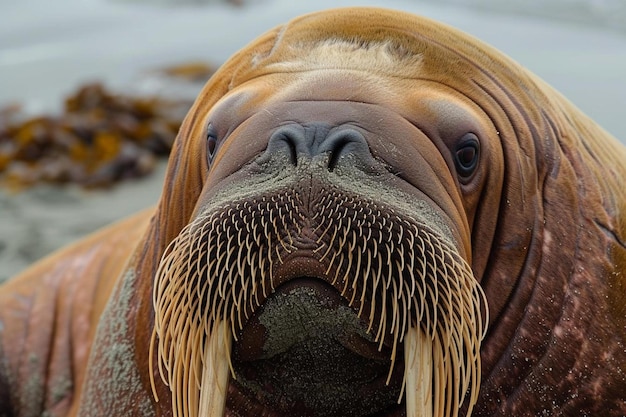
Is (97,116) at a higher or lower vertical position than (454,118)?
lower

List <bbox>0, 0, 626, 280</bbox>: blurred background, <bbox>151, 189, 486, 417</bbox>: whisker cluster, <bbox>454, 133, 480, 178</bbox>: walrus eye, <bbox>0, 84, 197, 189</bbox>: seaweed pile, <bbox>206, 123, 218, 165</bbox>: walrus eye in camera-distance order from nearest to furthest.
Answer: <bbox>151, 189, 486, 417</bbox>: whisker cluster < <bbox>454, 133, 480, 178</bbox>: walrus eye < <bbox>206, 123, 218, 165</bbox>: walrus eye < <bbox>0, 0, 626, 280</bbox>: blurred background < <bbox>0, 84, 197, 189</bbox>: seaweed pile

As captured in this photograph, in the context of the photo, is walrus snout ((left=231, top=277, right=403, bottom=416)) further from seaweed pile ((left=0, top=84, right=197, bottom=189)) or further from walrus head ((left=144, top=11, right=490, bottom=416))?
seaweed pile ((left=0, top=84, right=197, bottom=189))

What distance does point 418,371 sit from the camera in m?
2.85

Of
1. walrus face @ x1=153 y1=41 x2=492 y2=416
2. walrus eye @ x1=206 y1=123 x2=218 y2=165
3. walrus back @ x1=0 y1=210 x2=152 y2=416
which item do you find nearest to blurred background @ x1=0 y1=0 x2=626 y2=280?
walrus back @ x1=0 y1=210 x2=152 y2=416

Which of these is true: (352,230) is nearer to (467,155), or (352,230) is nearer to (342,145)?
(342,145)

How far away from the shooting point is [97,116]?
10.9m

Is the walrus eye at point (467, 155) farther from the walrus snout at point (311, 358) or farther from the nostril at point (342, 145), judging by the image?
the walrus snout at point (311, 358)

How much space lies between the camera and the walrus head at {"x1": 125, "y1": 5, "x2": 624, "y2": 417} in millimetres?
2787

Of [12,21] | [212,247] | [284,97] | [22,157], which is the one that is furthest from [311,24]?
[12,21]

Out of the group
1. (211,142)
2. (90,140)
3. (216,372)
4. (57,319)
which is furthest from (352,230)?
(90,140)

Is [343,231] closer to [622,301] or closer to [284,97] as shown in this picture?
[284,97]

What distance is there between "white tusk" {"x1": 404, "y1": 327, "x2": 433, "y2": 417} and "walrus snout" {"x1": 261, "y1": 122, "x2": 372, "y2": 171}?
0.50 metres

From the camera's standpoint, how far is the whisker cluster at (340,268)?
9.05 feet

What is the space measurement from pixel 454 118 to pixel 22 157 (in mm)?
7832
